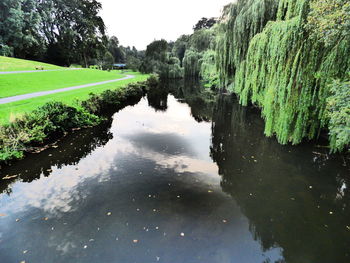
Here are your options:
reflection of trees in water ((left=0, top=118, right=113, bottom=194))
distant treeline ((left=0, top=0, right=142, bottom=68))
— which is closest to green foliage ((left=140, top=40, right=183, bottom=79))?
distant treeline ((left=0, top=0, right=142, bottom=68))

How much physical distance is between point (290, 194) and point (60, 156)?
7.90 m

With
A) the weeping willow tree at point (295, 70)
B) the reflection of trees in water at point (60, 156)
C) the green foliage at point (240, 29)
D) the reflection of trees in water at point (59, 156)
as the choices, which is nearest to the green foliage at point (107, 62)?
the green foliage at point (240, 29)

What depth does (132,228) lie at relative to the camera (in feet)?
14.1

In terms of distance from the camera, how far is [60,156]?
753 centimetres

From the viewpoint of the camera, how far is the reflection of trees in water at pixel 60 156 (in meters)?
6.21

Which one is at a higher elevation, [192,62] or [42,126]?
[192,62]

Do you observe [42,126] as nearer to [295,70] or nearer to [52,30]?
[295,70]

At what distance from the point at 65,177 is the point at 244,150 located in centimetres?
681

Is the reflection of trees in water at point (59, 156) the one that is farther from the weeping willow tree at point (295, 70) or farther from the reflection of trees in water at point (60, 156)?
the weeping willow tree at point (295, 70)

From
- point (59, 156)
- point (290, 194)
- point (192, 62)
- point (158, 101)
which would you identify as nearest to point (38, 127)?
point (59, 156)

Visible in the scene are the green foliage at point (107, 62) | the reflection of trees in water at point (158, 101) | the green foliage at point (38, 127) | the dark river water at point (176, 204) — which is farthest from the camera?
the green foliage at point (107, 62)

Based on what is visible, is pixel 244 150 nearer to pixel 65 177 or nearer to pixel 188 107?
pixel 65 177

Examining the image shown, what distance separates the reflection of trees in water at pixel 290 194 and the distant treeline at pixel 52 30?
3649 centimetres

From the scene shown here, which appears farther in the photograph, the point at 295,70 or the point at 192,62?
the point at 192,62
